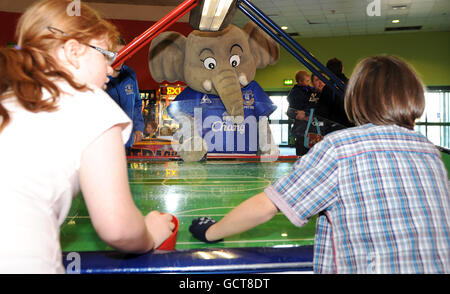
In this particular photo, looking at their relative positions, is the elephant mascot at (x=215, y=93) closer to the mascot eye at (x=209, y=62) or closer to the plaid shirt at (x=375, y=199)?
the mascot eye at (x=209, y=62)

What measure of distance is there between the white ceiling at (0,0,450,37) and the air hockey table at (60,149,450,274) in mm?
5990

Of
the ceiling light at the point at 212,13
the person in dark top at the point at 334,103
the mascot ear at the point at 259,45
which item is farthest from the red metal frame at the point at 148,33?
the mascot ear at the point at 259,45

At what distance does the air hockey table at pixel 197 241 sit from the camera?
103cm

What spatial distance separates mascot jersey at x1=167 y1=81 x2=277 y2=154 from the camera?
3.79m

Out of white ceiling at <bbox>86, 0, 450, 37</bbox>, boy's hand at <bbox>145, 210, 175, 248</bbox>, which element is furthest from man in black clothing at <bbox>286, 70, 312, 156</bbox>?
white ceiling at <bbox>86, 0, 450, 37</bbox>

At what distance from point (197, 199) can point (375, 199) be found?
3.99 feet

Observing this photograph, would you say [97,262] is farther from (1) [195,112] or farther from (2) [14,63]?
(1) [195,112]

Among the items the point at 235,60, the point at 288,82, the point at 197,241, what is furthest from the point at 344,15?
the point at 197,241

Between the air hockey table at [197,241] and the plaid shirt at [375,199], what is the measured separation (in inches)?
10.1

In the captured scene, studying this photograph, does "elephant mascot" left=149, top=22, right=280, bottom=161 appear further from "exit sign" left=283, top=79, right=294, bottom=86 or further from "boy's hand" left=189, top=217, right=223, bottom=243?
"exit sign" left=283, top=79, right=294, bottom=86

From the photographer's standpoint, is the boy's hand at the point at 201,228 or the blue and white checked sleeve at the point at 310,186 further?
the boy's hand at the point at 201,228

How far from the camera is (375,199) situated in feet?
2.55

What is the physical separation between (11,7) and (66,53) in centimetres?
769

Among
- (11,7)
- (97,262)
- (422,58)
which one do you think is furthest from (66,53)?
(422,58)
